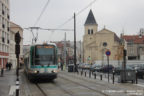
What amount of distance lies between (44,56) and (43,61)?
401 mm

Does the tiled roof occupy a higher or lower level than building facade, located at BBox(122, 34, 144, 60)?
higher

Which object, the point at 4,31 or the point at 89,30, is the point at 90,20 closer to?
the point at 89,30

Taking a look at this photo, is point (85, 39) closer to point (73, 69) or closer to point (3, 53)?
point (3, 53)

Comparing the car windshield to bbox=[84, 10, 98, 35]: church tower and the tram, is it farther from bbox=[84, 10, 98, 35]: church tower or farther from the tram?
bbox=[84, 10, 98, 35]: church tower

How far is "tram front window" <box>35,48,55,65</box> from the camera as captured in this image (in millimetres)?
19172

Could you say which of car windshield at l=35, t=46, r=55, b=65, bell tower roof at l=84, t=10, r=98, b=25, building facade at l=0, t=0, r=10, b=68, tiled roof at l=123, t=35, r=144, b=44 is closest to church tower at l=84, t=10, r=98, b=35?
bell tower roof at l=84, t=10, r=98, b=25

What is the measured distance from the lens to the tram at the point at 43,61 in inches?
748

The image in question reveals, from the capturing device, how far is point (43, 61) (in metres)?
19.2

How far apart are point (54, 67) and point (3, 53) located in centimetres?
3317

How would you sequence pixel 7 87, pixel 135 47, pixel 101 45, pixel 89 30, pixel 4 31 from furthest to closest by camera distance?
pixel 89 30 < pixel 101 45 < pixel 135 47 < pixel 4 31 < pixel 7 87

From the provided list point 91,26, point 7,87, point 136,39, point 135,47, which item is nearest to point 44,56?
point 7,87

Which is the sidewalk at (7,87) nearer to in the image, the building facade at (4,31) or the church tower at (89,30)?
the building facade at (4,31)

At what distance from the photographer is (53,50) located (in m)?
19.7

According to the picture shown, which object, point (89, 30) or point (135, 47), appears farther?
point (89, 30)
